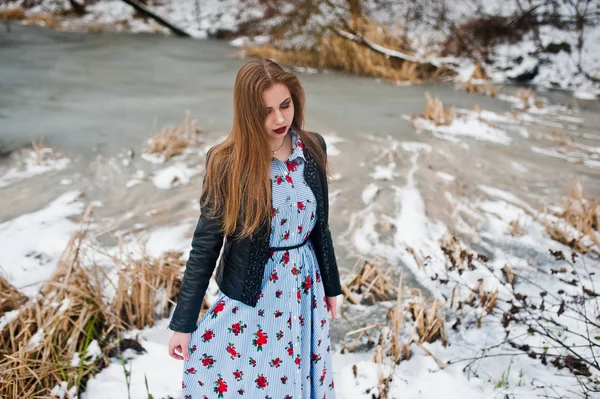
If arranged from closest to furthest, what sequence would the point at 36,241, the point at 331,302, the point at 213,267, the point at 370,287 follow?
the point at 213,267, the point at 331,302, the point at 370,287, the point at 36,241

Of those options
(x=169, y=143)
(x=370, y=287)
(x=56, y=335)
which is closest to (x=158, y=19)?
(x=169, y=143)

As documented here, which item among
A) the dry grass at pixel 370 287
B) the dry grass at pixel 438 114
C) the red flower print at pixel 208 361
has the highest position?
the dry grass at pixel 438 114

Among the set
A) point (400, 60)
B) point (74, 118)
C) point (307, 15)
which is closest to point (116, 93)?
point (74, 118)

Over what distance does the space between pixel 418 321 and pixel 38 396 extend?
69.7 inches

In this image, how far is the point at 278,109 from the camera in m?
1.46

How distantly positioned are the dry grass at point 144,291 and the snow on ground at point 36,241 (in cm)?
54

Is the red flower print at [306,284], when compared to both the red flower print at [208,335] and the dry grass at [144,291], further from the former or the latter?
the dry grass at [144,291]

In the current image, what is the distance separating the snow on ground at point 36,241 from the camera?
9.77 feet

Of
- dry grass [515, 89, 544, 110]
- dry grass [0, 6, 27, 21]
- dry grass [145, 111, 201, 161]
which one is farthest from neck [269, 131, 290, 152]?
dry grass [0, 6, 27, 21]

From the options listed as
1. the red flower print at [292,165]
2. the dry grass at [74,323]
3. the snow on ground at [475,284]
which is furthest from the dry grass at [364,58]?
the red flower print at [292,165]

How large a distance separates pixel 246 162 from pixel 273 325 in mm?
541

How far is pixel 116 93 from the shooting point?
22.5 feet

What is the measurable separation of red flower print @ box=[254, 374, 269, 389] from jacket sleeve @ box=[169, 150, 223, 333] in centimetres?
30

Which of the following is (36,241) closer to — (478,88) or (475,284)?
(475,284)
